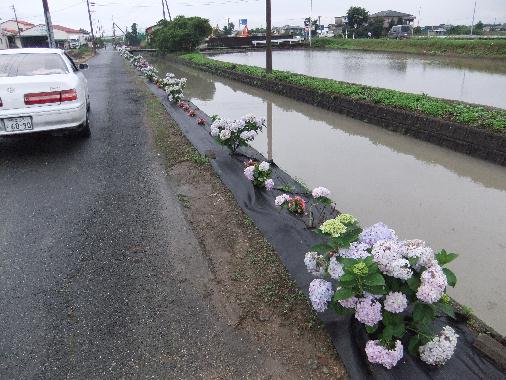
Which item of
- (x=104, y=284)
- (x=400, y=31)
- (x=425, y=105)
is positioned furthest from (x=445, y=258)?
(x=400, y=31)

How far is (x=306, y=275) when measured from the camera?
3.29 m

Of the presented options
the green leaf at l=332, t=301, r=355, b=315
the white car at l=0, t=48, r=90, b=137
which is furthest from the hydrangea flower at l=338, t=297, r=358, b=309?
the white car at l=0, t=48, r=90, b=137

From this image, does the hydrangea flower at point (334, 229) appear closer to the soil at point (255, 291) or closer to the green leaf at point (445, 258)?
the green leaf at point (445, 258)

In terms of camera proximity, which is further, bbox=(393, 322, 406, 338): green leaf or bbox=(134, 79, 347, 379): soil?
bbox=(134, 79, 347, 379): soil

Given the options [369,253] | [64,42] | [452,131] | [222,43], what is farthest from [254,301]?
[64,42]

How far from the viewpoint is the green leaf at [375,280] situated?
2.12 metres

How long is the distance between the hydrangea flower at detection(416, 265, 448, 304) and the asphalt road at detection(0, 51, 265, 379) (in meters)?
1.17

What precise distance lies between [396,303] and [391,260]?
247 millimetres

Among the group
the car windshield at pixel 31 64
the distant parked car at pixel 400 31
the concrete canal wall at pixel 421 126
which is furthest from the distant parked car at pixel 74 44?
the car windshield at pixel 31 64

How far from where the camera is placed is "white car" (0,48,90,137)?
5941 mm

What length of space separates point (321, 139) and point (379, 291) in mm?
7245

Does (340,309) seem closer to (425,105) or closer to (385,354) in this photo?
(385,354)

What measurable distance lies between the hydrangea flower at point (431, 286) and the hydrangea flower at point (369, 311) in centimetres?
24

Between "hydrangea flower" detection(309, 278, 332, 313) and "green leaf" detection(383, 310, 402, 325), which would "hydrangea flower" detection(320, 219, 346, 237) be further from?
"green leaf" detection(383, 310, 402, 325)
